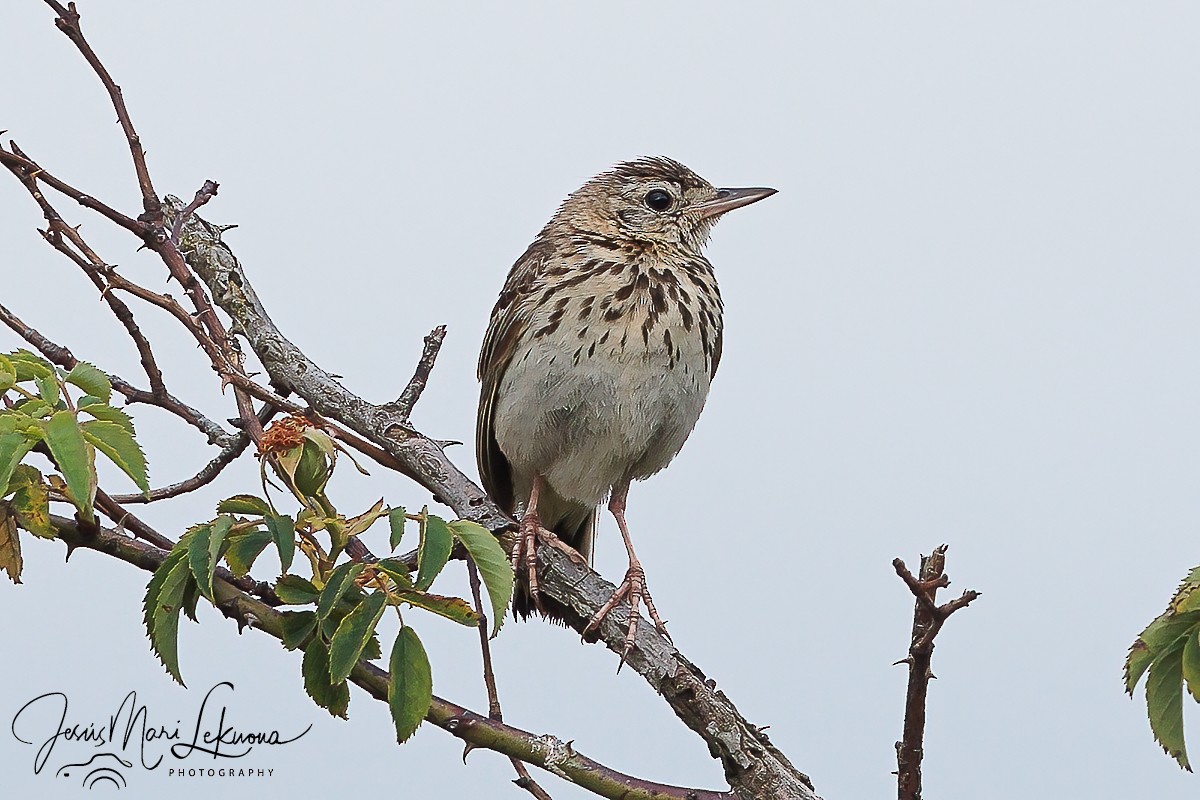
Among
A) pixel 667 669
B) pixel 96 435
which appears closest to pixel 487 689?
pixel 667 669

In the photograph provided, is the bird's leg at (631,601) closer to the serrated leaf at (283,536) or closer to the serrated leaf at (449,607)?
the serrated leaf at (449,607)

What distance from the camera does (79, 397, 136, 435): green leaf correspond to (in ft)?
7.48

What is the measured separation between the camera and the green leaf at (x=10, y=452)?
212 centimetres

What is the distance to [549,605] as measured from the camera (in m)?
3.64

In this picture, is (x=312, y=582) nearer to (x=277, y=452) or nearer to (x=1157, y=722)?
(x=277, y=452)

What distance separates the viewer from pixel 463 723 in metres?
2.51

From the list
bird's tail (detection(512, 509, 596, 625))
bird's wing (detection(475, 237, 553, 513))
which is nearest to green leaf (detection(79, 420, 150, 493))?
bird's tail (detection(512, 509, 596, 625))

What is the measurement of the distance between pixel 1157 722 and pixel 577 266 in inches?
101

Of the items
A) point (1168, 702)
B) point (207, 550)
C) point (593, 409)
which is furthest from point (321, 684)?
point (593, 409)

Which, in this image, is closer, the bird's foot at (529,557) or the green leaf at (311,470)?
the green leaf at (311,470)

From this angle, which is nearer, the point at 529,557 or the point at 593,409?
the point at 529,557

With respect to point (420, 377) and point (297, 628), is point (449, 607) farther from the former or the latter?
point (420, 377)

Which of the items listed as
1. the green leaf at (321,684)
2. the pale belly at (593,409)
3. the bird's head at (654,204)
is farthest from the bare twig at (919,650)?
the bird's head at (654,204)

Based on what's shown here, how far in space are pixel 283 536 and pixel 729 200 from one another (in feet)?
9.47
